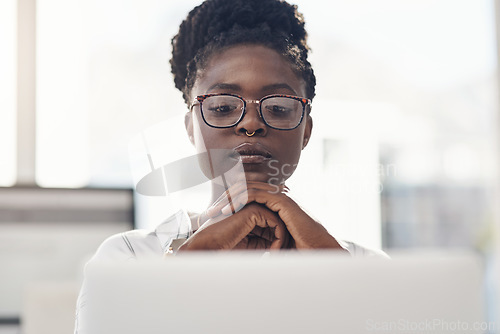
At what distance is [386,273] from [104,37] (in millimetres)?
2230

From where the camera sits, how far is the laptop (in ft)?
1.00

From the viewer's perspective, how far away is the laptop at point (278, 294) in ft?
1.00

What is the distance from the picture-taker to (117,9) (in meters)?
2.30

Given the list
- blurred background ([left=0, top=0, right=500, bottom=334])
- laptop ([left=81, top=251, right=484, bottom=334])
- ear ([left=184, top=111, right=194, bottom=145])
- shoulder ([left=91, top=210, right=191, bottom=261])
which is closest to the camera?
laptop ([left=81, top=251, right=484, bottom=334])

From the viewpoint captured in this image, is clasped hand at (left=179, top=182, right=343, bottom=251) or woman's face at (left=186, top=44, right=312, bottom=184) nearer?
clasped hand at (left=179, top=182, right=343, bottom=251)

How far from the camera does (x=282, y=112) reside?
2.89 feet

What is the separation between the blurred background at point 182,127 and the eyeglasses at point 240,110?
111 millimetres

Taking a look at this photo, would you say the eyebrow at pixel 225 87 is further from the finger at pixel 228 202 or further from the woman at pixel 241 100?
the finger at pixel 228 202

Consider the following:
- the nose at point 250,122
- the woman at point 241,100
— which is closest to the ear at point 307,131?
the woman at point 241,100

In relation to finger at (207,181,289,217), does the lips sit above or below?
above

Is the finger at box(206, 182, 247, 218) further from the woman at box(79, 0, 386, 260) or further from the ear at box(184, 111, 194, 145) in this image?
the ear at box(184, 111, 194, 145)

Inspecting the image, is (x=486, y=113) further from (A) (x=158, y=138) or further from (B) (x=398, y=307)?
(B) (x=398, y=307)

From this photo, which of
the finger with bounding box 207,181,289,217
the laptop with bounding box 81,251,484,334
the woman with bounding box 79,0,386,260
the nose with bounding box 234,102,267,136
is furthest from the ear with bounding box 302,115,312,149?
the laptop with bounding box 81,251,484,334

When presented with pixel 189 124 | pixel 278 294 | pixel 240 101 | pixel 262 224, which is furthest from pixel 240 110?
pixel 278 294
